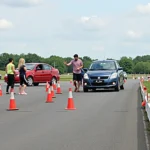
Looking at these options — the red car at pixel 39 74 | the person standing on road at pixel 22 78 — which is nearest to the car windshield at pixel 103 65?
the person standing on road at pixel 22 78

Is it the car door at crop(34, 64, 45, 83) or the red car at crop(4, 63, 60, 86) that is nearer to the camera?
the red car at crop(4, 63, 60, 86)

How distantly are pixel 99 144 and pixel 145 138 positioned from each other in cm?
113

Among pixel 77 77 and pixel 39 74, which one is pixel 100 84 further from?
pixel 39 74

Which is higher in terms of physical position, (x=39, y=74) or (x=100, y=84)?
(x=39, y=74)

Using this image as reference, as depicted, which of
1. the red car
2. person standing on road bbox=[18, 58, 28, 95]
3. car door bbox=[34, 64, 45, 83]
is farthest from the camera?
car door bbox=[34, 64, 45, 83]

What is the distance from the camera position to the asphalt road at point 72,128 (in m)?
8.66

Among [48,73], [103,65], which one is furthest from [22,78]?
[48,73]

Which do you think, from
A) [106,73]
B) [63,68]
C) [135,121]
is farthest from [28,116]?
[63,68]

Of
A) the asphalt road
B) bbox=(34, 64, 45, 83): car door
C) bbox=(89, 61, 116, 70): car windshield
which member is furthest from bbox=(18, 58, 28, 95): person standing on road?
bbox=(34, 64, 45, 83): car door

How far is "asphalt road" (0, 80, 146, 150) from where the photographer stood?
8.66m

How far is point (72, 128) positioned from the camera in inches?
425

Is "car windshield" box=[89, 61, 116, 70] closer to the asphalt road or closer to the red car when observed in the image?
the red car

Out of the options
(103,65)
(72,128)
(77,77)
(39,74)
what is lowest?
(72,128)

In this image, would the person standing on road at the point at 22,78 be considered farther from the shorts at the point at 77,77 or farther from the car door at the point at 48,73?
the car door at the point at 48,73
